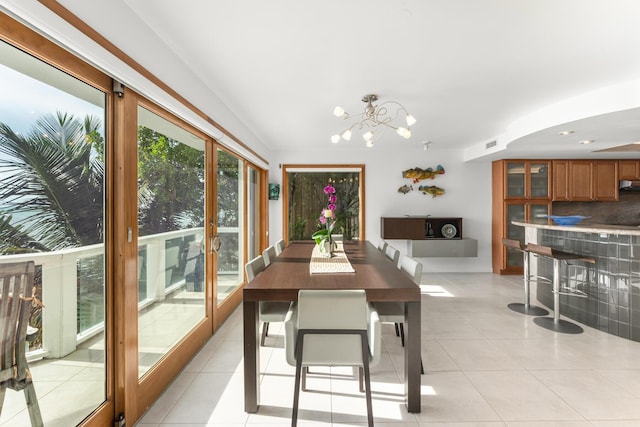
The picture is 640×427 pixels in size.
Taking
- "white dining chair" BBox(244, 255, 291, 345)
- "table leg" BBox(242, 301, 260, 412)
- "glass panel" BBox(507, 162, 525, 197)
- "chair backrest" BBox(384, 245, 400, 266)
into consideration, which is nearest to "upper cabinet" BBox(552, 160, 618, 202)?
"glass panel" BBox(507, 162, 525, 197)

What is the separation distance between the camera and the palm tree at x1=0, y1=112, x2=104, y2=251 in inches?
46.3

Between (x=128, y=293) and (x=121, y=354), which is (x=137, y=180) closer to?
(x=128, y=293)

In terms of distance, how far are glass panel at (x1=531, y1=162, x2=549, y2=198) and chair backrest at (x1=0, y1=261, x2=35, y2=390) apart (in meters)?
6.79

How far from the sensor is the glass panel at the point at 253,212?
16.4ft

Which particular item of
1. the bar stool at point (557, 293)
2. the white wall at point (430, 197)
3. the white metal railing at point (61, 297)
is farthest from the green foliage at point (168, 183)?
the bar stool at point (557, 293)

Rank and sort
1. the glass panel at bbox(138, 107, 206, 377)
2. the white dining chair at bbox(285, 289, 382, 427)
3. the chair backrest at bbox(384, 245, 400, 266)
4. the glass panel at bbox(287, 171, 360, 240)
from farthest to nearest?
1. the glass panel at bbox(287, 171, 360, 240)
2. the chair backrest at bbox(384, 245, 400, 266)
3. the glass panel at bbox(138, 107, 206, 377)
4. the white dining chair at bbox(285, 289, 382, 427)

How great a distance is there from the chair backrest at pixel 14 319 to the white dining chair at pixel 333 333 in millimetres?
1137

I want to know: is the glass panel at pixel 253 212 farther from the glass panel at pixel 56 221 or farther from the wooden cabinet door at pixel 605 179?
the wooden cabinet door at pixel 605 179

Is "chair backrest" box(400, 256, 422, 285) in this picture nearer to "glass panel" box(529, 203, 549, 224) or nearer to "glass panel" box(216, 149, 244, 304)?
"glass panel" box(216, 149, 244, 304)

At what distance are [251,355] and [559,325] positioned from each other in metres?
3.34

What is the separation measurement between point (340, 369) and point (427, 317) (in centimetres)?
161

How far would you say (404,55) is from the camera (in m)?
2.33

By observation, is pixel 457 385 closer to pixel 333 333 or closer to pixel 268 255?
pixel 333 333

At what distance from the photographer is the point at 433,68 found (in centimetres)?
256
